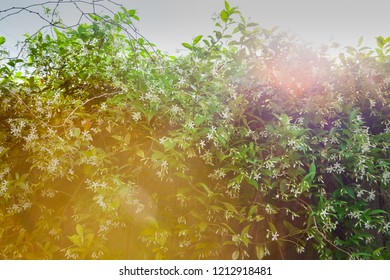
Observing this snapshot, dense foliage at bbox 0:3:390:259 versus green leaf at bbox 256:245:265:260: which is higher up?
dense foliage at bbox 0:3:390:259

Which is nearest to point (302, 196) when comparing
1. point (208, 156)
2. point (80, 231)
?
point (208, 156)

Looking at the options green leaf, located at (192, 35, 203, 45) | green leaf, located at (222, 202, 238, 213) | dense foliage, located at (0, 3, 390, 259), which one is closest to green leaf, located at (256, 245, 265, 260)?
dense foliage, located at (0, 3, 390, 259)

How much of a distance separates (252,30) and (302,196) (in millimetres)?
918

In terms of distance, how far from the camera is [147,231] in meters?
1.64

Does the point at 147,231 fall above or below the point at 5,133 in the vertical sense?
below

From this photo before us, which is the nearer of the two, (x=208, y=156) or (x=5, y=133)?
(x=208, y=156)

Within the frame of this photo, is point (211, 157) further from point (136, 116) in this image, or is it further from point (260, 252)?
point (260, 252)

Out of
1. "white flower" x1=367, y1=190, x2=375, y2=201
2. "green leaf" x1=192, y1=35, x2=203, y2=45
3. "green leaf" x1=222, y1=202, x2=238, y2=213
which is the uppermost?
"green leaf" x1=192, y1=35, x2=203, y2=45

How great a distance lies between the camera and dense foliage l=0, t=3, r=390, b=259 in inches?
63.4

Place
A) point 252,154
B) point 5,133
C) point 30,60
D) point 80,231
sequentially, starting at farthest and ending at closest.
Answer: point 30,60, point 5,133, point 80,231, point 252,154

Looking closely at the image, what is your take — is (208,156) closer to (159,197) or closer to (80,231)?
(159,197)

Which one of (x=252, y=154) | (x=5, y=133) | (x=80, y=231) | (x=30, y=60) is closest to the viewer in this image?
(x=252, y=154)

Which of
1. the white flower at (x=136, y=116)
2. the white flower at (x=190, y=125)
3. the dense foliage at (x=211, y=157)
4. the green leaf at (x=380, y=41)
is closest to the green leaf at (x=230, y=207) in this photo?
the dense foliage at (x=211, y=157)

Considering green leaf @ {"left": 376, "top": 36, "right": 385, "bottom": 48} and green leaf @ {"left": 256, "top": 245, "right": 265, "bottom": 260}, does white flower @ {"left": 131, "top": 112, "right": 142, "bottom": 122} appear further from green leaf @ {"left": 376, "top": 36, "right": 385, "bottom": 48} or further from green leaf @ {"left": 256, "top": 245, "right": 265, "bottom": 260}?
green leaf @ {"left": 376, "top": 36, "right": 385, "bottom": 48}
